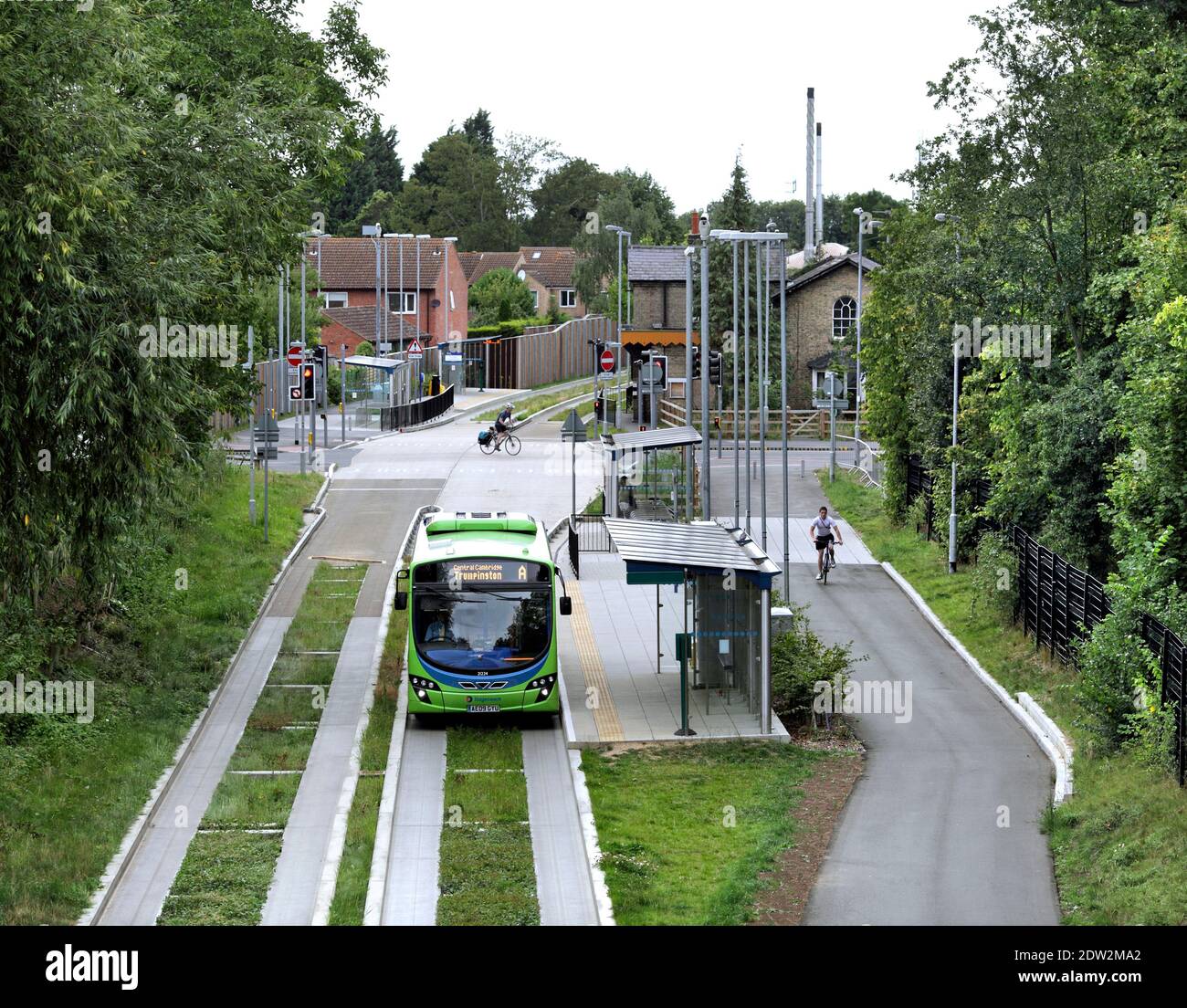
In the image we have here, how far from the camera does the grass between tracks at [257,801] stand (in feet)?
45.9

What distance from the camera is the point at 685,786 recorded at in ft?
58.7

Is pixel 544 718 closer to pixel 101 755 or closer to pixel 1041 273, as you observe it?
pixel 101 755

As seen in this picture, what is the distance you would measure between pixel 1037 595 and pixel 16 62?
17974mm

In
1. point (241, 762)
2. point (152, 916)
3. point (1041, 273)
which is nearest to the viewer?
point (152, 916)

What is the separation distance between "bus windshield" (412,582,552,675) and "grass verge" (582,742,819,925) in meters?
2.00

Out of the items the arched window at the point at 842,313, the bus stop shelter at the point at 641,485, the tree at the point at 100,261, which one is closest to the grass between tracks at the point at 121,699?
the tree at the point at 100,261

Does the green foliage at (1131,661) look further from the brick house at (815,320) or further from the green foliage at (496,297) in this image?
the green foliage at (496,297)

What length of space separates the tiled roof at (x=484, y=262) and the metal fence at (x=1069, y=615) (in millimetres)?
92792

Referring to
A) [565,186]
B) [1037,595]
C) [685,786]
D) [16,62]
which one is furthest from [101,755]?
[565,186]

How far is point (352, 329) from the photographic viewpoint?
7994 cm

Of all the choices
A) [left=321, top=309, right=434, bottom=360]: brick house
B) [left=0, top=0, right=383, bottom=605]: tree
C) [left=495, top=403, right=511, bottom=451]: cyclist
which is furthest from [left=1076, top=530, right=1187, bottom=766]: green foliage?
[left=321, top=309, right=434, bottom=360]: brick house

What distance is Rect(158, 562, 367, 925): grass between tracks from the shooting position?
1398cm

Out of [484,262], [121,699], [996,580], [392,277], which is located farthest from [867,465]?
[484,262]

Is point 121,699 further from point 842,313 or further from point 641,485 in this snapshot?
point 842,313
